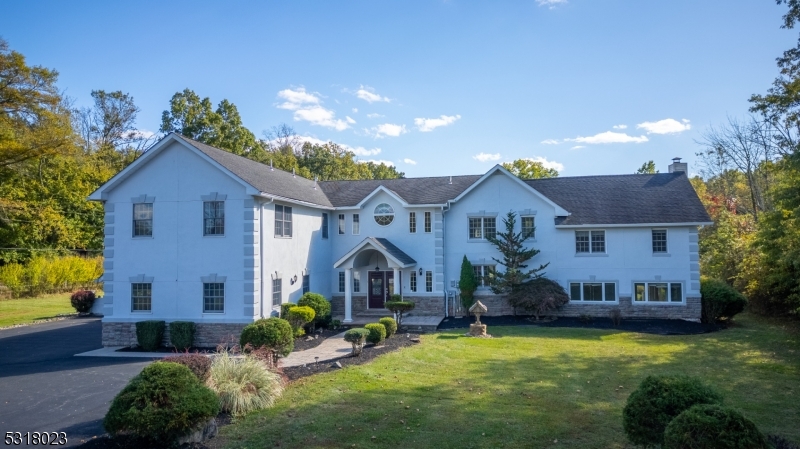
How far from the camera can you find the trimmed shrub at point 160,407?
7.76 m

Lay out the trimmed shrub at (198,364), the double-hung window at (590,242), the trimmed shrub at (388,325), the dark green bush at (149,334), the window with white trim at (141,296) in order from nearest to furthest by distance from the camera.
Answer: the trimmed shrub at (198,364), the dark green bush at (149,334), the trimmed shrub at (388,325), the window with white trim at (141,296), the double-hung window at (590,242)

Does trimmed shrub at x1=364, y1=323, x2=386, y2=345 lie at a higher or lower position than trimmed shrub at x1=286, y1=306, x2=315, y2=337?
lower

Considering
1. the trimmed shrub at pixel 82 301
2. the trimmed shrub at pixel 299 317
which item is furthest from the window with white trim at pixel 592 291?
the trimmed shrub at pixel 82 301

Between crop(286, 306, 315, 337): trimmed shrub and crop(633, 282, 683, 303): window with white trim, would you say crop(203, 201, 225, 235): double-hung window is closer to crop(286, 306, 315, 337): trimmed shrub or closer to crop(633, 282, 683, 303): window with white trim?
crop(286, 306, 315, 337): trimmed shrub

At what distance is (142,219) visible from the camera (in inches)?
745

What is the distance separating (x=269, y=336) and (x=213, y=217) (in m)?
7.19

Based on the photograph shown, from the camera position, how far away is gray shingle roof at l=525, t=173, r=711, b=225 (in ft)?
75.7

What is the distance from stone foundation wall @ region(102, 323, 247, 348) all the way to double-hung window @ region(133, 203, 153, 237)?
3548 millimetres

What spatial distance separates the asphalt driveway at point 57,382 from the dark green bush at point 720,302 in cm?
2301

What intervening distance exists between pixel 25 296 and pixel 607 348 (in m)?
37.9

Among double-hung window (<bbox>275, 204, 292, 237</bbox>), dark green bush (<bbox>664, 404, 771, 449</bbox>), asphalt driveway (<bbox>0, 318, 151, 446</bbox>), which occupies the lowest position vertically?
asphalt driveway (<bbox>0, 318, 151, 446</bbox>)

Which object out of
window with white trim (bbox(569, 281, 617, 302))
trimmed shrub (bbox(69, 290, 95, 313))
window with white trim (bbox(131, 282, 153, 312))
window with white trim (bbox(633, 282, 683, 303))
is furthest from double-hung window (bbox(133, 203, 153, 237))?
window with white trim (bbox(633, 282, 683, 303))

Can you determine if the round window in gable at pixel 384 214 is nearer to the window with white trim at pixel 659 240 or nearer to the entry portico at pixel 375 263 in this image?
the entry portico at pixel 375 263

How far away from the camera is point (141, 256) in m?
18.7
